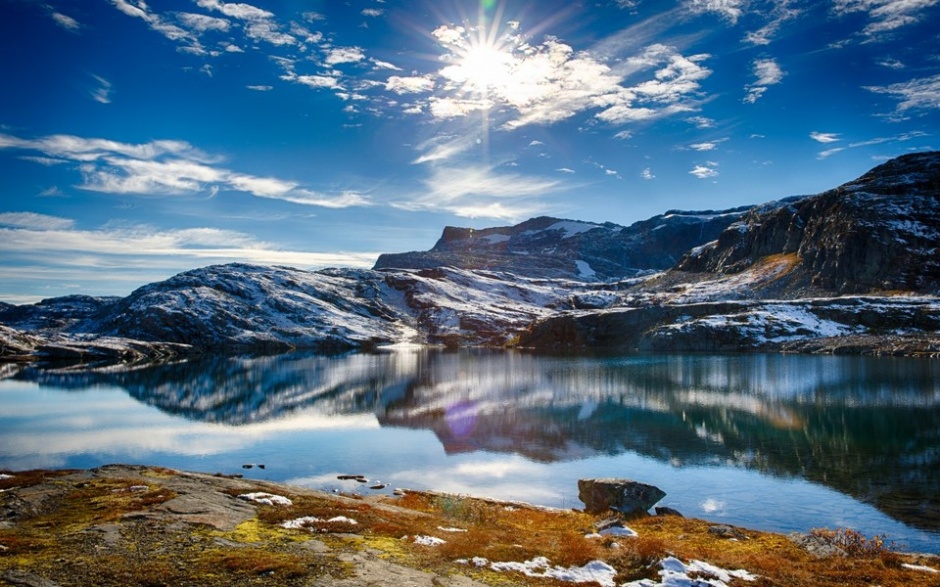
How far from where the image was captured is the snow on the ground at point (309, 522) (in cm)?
2492

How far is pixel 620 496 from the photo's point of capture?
38000mm

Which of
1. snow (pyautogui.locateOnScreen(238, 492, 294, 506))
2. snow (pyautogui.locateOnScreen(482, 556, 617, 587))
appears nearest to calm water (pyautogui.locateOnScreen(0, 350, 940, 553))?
snow (pyautogui.locateOnScreen(238, 492, 294, 506))

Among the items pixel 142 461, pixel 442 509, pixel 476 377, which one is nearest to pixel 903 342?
pixel 476 377

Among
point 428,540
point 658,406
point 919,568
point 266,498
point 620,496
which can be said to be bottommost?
point 658,406

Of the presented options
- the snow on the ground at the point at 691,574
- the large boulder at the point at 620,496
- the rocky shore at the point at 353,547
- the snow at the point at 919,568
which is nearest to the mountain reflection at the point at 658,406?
the snow at the point at 919,568

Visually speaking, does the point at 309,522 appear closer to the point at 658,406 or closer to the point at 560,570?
the point at 560,570

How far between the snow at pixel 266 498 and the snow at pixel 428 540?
9448mm

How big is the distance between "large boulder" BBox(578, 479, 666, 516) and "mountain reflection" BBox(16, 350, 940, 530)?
45.0 feet

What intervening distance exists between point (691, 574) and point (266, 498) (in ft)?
71.7

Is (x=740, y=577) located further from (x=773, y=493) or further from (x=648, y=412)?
(x=648, y=412)

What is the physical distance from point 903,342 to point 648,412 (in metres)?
123

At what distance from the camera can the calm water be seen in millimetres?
41000

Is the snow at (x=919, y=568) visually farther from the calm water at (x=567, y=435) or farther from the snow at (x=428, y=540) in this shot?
the snow at (x=428, y=540)

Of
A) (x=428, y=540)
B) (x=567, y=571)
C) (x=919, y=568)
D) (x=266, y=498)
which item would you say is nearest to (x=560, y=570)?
(x=567, y=571)
